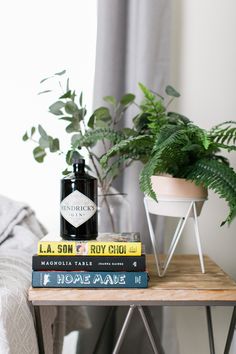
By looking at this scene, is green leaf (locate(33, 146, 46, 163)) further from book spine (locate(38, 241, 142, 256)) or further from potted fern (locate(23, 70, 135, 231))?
book spine (locate(38, 241, 142, 256))

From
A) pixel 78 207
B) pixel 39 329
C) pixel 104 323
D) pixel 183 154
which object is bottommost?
pixel 104 323

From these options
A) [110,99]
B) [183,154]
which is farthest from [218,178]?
[110,99]

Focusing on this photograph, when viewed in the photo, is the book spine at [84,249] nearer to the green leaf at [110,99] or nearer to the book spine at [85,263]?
the book spine at [85,263]

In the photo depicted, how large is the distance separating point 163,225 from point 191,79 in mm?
518

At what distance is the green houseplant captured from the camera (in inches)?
45.8

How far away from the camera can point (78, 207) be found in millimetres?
1204

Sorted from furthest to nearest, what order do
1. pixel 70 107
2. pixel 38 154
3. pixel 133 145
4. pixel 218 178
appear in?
pixel 38 154 < pixel 70 107 < pixel 133 145 < pixel 218 178

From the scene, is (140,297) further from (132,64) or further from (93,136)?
(132,64)

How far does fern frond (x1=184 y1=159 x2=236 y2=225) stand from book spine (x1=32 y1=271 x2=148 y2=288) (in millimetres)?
243

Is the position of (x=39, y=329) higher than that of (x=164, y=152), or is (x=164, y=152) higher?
(x=164, y=152)

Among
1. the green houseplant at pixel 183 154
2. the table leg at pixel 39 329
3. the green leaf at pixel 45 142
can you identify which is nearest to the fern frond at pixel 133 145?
the green houseplant at pixel 183 154

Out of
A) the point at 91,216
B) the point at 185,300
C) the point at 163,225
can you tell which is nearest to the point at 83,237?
the point at 91,216

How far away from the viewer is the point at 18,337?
1033 mm

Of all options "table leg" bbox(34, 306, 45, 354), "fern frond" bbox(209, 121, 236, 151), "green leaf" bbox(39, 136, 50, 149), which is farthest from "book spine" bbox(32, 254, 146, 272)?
"green leaf" bbox(39, 136, 50, 149)
